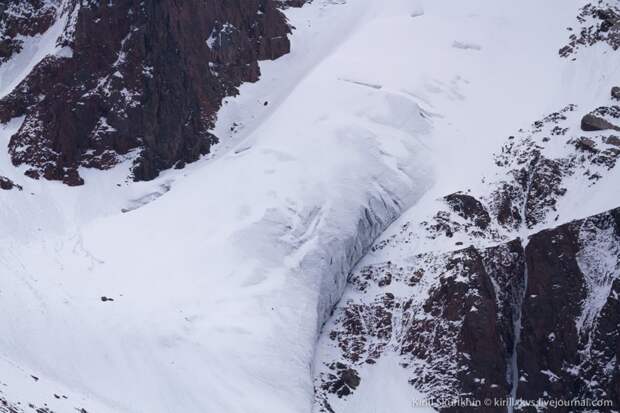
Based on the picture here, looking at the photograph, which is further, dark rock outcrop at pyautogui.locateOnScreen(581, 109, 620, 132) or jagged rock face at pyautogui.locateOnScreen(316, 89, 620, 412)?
dark rock outcrop at pyautogui.locateOnScreen(581, 109, 620, 132)

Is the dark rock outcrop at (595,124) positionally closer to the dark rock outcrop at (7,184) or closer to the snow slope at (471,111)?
the snow slope at (471,111)

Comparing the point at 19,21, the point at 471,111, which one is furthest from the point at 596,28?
the point at 19,21

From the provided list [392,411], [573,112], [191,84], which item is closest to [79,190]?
[191,84]

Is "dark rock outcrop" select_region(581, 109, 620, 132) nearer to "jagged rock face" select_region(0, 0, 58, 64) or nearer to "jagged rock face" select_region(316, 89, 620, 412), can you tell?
"jagged rock face" select_region(316, 89, 620, 412)

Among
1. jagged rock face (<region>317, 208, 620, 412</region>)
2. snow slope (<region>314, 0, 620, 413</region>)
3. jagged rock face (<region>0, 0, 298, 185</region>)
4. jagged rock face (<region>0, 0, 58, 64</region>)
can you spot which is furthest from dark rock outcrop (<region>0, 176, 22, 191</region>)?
jagged rock face (<region>317, 208, 620, 412</region>)

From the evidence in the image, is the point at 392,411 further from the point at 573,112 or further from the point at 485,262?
the point at 573,112

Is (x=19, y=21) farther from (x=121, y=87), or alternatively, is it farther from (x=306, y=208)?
(x=306, y=208)
